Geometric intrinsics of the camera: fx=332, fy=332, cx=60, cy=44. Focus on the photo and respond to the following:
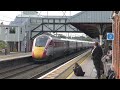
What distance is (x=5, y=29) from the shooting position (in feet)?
235

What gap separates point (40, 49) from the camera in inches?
1276

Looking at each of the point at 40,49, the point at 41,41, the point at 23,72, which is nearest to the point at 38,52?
the point at 40,49

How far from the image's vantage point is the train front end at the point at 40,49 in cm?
3216

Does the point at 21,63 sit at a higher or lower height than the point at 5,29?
lower

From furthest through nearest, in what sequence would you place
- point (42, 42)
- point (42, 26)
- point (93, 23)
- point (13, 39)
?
point (13, 39), point (42, 26), point (93, 23), point (42, 42)

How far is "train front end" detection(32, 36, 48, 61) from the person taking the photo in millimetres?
32156

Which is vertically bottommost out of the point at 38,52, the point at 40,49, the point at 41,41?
the point at 38,52

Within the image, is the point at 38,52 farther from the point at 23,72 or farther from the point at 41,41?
the point at 23,72

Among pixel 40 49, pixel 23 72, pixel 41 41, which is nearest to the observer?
pixel 23 72

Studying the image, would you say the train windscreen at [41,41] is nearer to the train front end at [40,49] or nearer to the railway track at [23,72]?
the train front end at [40,49]
